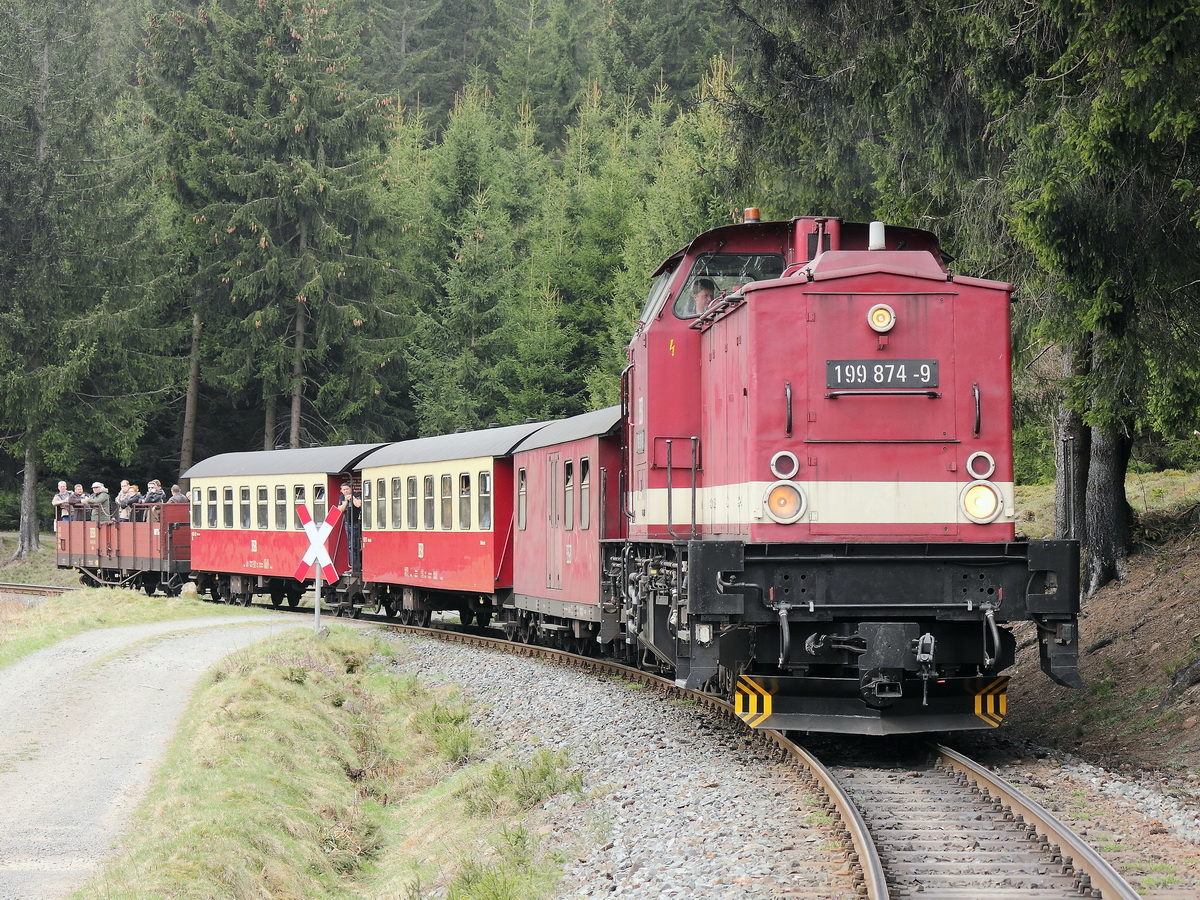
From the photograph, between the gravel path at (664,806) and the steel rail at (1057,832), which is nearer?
the steel rail at (1057,832)

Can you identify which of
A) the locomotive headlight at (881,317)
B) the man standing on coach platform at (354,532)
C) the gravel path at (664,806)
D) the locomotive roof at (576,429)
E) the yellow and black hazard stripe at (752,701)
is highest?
the locomotive headlight at (881,317)

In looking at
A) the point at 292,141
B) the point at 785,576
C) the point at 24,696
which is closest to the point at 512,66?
the point at 292,141

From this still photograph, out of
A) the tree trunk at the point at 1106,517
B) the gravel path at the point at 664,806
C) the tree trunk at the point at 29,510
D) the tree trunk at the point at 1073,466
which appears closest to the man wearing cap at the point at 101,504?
the tree trunk at the point at 29,510

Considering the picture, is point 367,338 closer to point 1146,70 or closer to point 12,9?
point 12,9

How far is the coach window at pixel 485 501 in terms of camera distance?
1938cm

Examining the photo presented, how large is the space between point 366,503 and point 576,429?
10.0 m

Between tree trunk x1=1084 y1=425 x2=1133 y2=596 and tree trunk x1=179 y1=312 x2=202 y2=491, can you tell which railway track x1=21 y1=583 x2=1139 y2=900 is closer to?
tree trunk x1=1084 y1=425 x2=1133 y2=596

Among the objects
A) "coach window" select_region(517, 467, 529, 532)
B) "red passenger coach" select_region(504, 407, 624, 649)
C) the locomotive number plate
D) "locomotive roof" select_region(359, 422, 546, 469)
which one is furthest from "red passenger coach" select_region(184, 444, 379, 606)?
the locomotive number plate

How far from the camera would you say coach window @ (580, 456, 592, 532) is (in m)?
14.6

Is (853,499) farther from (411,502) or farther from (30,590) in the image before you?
(30,590)

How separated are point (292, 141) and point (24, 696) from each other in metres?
30.5

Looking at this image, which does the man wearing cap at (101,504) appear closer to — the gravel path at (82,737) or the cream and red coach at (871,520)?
the gravel path at (82,737)

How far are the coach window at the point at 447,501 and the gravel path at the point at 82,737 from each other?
3.07 m

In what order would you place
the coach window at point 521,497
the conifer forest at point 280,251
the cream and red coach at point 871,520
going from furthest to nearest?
the conifer forest at point 280,251
the coach window at point 521,497
the cream and red coach at point 871,520
